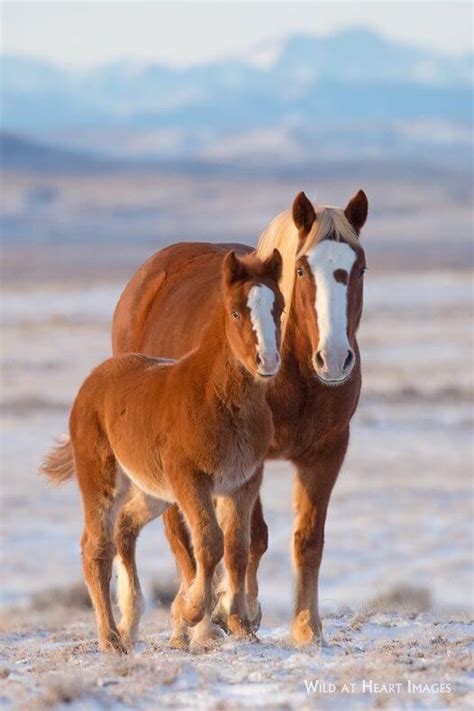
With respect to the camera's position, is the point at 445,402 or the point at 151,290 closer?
the point at 151,290

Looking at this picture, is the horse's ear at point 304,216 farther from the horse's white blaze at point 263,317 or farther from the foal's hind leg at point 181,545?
the foal's hind leg at point 181,545

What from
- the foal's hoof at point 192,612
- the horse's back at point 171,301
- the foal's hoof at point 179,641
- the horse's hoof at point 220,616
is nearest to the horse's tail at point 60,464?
the horse's back at point 171,301

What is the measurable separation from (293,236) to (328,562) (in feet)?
27.1

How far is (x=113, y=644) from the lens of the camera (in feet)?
24.8

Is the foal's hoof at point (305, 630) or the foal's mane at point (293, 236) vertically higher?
the foal's mane at point (293, 236)

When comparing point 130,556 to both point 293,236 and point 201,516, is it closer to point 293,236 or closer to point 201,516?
point 201,516

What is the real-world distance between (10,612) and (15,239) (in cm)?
7440

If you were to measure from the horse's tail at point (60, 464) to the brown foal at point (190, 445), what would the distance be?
35.0 inches

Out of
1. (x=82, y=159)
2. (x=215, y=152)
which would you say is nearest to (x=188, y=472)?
(x=82, y=159)

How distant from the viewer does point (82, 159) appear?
422 ft

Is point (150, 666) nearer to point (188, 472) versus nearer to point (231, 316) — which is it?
point (188, 472)

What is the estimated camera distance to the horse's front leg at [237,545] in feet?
23.0

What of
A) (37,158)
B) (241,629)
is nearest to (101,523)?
(241,629)

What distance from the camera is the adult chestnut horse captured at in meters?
7.16
